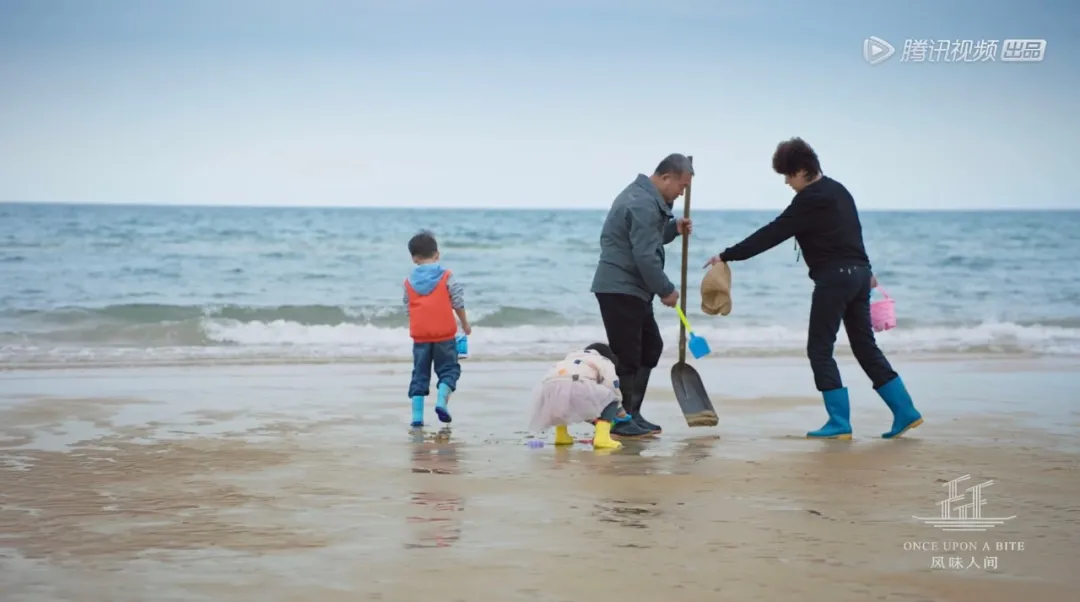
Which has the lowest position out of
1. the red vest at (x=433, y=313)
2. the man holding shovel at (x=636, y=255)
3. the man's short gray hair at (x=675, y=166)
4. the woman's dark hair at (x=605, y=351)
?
the woman's dark hair at (x=605, y=351)

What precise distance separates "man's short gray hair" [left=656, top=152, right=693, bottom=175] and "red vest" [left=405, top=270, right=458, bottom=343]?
1450mm

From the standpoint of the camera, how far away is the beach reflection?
4.69 metres

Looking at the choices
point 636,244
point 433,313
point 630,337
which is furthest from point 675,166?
point 433,313

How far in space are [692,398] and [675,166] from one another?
1401 millimetres

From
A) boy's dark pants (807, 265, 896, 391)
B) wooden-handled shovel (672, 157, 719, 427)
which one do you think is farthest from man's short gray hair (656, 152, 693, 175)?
boy's dark pants (807, 265, 896, 391)

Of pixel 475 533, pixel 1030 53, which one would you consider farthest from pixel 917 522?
pixel 1030 53

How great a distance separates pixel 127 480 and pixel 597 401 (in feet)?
7.76

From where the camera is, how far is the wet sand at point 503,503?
4105 mm

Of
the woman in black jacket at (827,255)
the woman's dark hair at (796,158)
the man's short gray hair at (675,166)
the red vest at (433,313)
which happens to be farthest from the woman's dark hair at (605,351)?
the woman's dark hair at (796,158)

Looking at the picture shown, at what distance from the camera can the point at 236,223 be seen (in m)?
35.8

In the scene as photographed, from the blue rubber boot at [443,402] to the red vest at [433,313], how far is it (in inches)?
11.4

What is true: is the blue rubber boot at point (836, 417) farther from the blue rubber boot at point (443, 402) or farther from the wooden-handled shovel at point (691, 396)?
the blue rubber boot at point (443, 402)

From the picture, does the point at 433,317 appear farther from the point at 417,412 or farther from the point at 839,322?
the point at 839,322

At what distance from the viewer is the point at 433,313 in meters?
7.58
